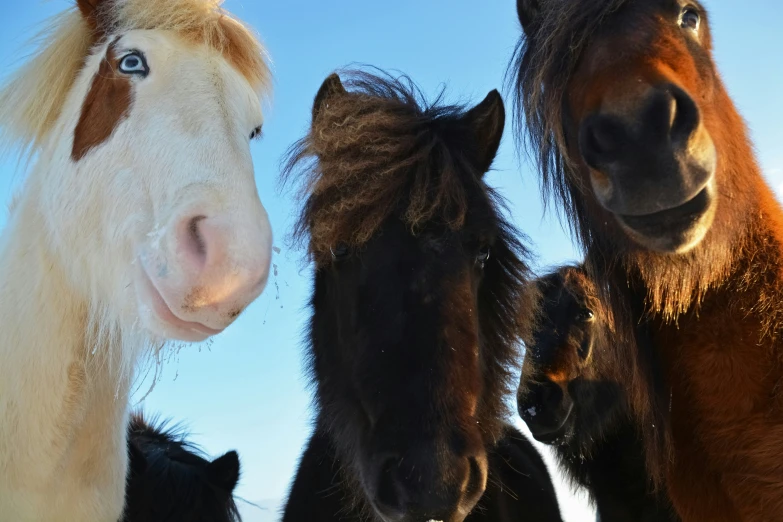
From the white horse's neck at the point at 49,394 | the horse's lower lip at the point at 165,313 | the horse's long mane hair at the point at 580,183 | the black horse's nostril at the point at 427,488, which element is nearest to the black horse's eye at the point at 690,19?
the horse's long mane hair at the point at 580,183

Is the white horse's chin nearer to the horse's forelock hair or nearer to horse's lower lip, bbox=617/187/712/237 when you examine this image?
the horse's forelock hair

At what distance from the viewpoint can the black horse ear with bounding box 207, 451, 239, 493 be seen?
182 inches

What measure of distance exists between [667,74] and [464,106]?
1498 millimetres

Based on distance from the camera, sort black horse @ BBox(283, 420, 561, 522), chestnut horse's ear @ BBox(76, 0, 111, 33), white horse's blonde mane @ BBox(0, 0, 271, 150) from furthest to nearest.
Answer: black horse @ BBox(283, 420, 561, 522)
chestnut horse's ear @ BBox(76, 0, 111, 33)
white horse's blonde mane @ BBox(0, 0, 271, 150)

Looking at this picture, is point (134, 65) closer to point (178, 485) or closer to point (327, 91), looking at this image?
point (327, 91)

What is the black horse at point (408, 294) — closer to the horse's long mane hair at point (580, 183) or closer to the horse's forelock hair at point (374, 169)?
the horse's forelock hair at point (374, 169)

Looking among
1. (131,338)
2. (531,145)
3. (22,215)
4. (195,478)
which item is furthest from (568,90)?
(195,478)

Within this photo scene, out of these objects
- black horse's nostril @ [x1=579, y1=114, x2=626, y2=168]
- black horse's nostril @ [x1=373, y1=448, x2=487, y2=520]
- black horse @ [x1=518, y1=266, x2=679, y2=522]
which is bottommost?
black horse @ [x1=518, y1=266, x2=679, y2=522]

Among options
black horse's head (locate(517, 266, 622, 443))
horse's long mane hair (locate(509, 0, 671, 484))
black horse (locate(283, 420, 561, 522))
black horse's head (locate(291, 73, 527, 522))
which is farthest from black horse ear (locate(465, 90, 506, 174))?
black horse (locate(283, 420, 561, 522))

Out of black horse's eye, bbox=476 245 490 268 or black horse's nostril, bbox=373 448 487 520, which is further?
black horse's eye, bbox=476 245 490 268

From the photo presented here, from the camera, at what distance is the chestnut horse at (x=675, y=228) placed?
227 cm

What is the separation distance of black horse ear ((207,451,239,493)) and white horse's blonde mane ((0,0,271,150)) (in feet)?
8.25

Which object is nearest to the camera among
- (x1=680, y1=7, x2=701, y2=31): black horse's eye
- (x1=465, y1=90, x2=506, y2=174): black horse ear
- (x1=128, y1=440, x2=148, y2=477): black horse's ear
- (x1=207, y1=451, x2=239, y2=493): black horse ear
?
(x1=680, y1=7, x2=701, y2=31): black horse's eye

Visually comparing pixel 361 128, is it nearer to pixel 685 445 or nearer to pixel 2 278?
pixel 2 278
